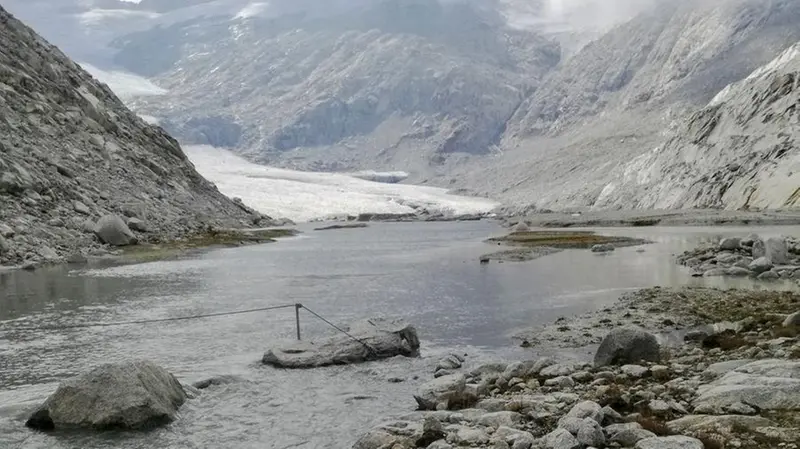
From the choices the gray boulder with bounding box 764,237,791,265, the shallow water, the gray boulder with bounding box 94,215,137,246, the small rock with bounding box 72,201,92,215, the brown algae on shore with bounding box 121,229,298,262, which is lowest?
the shallow water

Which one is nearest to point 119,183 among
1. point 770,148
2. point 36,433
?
point 36,433

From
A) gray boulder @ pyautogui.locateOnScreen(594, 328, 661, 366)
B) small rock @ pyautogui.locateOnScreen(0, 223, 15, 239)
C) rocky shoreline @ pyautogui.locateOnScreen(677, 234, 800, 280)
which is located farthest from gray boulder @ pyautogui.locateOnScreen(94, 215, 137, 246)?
gray boulder @ pyautogui.locateOnScreen(594, 328, 661, 366)

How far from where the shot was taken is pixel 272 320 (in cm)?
2623

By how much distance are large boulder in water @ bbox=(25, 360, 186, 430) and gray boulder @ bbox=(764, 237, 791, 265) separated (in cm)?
2956

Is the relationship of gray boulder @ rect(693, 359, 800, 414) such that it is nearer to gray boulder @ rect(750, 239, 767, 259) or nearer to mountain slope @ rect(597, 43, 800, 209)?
gray boulder @ rect(750, 239, 767, 259)

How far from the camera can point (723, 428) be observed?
32.0 feet

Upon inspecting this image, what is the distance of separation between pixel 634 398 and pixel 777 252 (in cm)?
2591

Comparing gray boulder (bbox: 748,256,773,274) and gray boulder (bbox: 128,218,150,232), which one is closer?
gray boulder (bbox: 748,256,773,274)

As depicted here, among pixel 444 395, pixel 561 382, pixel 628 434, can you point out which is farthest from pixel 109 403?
pixel 628 434

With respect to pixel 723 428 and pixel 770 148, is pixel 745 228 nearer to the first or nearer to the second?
pixel 770 148

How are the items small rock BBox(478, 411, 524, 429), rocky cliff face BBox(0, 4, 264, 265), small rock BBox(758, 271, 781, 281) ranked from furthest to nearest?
rocky cliff face BBox(0, 4, 264, 265), small rock BBox(758, 271, 781, 281), small rock BBox(478, 411, 524, 429)

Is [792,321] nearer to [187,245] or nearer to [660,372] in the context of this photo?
[660,372]

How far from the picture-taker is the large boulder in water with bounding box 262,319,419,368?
61.9 feet

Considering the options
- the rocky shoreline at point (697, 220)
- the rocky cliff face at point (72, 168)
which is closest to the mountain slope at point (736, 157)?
the rocky shoreline at point (697, 220)
